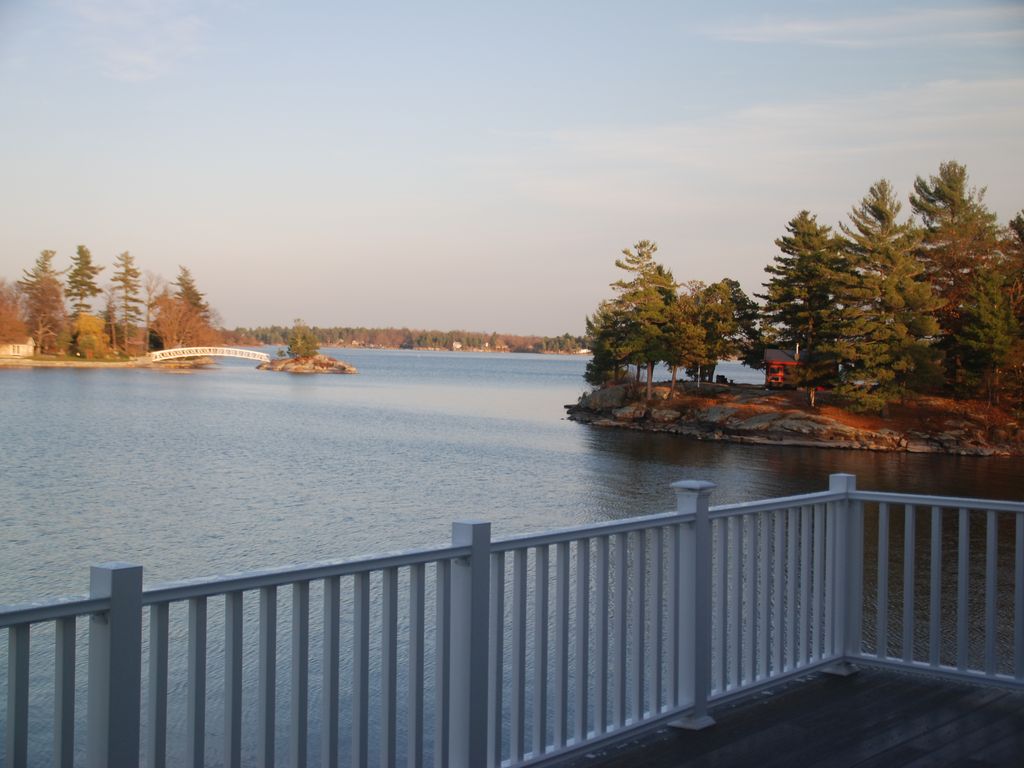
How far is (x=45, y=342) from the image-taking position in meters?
87.7

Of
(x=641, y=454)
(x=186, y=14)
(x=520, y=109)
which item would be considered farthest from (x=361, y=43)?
(x=641, y=454)

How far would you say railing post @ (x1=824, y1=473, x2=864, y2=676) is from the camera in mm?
4781

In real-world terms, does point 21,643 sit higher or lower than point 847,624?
higher

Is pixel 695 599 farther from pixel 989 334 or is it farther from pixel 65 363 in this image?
pixel 65 363

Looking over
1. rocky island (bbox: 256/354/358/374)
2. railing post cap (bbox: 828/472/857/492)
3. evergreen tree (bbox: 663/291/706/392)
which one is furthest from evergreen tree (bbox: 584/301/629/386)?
rocky island (bbox: 256/354/358/374)

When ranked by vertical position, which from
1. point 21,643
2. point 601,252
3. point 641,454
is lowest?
point 641,454

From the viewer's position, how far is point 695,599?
13.1 feet

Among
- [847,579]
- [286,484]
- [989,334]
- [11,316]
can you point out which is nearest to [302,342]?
[11,316]

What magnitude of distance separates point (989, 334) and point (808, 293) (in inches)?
341

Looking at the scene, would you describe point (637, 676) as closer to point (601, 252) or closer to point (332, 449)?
point (332, 449)

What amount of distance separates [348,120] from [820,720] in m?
43.6

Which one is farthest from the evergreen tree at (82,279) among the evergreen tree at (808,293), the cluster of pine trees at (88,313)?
the evergreen tree at (808,293)

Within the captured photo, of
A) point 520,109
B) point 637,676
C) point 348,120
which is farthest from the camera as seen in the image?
point 348,120

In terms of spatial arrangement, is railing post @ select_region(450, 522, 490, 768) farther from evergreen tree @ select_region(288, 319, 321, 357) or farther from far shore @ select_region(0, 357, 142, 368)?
evergreen tree @ select_region(288, 319, 321, 357)
